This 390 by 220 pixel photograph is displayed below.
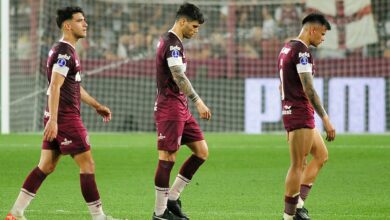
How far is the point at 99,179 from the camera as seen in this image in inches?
565

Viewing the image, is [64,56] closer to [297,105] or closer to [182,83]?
[182,83]

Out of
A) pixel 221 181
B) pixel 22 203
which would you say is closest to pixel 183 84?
pixel 22 203

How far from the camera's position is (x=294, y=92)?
31.8 feet

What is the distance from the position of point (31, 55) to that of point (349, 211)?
15273 mm

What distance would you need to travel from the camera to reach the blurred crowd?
25.3m

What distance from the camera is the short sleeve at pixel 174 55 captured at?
384 inches

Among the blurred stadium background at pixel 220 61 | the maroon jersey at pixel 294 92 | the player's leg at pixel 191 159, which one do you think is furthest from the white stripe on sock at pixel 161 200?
the blurred stadium background at pixel 220 61

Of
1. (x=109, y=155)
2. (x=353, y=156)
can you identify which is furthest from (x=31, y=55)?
(x=353, y=156)

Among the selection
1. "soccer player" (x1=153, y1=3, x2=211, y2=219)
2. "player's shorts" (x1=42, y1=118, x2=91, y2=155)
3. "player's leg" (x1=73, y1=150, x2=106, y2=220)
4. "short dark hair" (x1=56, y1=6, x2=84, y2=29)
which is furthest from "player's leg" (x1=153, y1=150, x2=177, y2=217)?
"short dark hair" (x1=56, y1=6, x2=84, y2=29)

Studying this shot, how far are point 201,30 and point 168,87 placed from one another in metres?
16.2

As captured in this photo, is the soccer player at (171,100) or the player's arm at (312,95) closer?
the player's arm at (312,95)

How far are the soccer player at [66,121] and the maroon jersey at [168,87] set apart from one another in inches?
33.5

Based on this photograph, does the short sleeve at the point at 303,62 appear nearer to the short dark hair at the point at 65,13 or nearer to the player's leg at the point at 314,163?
the player's leg at the point at 314,163

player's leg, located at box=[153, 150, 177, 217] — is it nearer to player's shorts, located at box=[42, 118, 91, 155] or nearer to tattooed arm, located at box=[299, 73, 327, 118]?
player's shorts, located at box=[42, 118, 91, 155]
